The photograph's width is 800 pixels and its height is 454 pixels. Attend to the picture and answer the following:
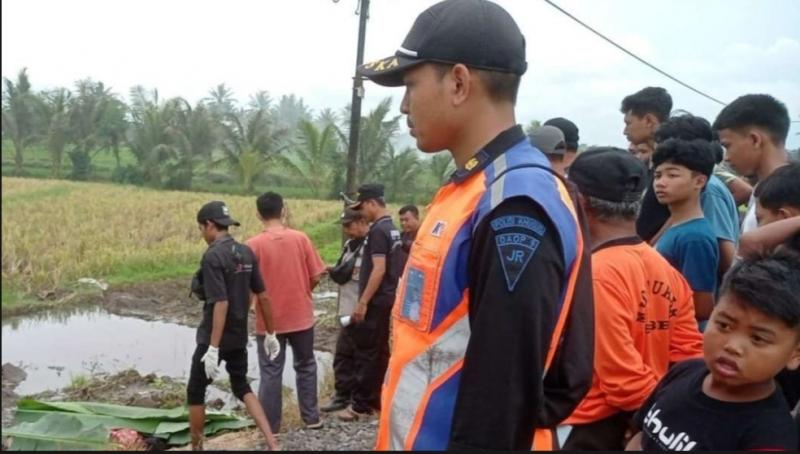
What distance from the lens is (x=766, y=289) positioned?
1.75 m

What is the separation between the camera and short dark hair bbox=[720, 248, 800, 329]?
1730 millimetres

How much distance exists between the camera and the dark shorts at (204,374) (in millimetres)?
4914

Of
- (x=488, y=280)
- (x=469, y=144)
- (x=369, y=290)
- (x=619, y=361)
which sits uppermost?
(x=469, y=144)

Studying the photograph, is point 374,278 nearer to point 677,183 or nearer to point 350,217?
point 350,217

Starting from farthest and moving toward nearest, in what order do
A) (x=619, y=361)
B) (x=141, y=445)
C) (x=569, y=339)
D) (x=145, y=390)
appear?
(x=145, y=390) < (x=141, y=445) < (x=619, y=361) < (x=569, y=339)

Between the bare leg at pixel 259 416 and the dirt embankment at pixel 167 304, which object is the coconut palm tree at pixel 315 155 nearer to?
the dirt embankment at pixel 167 304

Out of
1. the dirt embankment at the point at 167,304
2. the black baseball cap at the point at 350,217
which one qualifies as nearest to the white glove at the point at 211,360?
the black baseball cap at the point at 350,217

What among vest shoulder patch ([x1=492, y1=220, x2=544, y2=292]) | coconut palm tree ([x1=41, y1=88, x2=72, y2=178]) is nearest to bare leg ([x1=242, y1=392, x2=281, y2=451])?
coconut palm tree ([x1=41, y1=88, x2=72, y2=178])

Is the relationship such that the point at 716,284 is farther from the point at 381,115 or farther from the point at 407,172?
the point at 407,172

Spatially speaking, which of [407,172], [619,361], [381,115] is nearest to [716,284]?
[619,361]

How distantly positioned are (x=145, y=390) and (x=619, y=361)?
22.7 feet

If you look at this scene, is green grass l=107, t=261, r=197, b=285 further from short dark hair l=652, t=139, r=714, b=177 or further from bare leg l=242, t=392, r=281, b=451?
short dark hair l=652, t=139, r=714, b=177

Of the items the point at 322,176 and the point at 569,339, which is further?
the point at 322,176

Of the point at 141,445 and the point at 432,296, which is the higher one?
the point at 432,296
